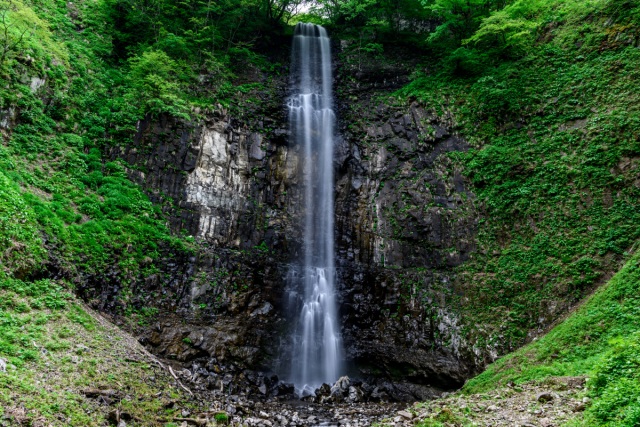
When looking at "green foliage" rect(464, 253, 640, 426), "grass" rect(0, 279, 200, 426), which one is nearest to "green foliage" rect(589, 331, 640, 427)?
"green foliage" rect(464, 253, 640, 426)

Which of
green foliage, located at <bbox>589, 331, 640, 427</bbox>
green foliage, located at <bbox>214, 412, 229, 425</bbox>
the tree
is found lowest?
green foliage, located at <bbox>214, 412, 229, 425</bbox>

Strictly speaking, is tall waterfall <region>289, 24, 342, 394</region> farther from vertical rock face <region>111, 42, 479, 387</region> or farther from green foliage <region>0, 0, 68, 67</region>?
green foliage <region>0, 0, 68, 67</region>

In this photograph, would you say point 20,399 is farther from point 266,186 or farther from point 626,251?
point 626,251

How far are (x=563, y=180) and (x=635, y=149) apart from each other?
2408mm

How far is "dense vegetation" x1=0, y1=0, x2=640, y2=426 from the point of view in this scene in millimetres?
10117

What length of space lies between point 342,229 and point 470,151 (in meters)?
7.28

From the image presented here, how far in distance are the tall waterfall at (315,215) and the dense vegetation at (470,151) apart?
4.21 meters

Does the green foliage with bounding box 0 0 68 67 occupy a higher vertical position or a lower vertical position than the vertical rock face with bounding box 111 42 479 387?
higher

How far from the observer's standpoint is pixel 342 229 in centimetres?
1869

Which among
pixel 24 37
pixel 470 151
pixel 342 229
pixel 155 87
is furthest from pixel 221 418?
pixel 24 37

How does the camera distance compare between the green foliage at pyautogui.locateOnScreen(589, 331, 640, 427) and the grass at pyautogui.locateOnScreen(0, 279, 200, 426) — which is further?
the grass at pyautogui.locateOnScreen(0, 279, 200, 426)

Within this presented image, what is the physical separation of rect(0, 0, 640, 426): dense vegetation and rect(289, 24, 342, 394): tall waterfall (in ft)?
13.8

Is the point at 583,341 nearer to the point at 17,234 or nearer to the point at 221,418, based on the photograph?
the point at 221,418

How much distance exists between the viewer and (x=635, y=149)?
13.5 meters
